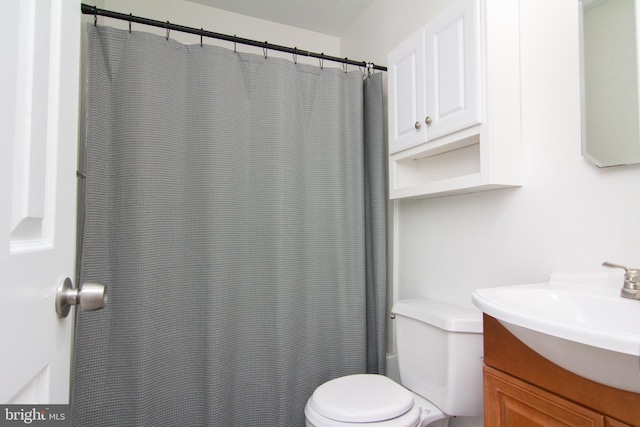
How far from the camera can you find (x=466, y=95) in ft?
3.81

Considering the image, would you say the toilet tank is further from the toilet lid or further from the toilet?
the toilet lid

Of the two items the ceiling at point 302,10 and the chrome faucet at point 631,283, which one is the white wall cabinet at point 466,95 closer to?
the chrome faucet at point 631,283

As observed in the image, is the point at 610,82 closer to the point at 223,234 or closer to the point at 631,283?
the point at 631,283

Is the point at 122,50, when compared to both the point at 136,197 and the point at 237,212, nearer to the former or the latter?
the point at 136,197

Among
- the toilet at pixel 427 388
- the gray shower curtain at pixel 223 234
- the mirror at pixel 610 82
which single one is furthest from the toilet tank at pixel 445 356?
the mirror at pixel 610 82

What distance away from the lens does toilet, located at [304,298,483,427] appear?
1.14 metres

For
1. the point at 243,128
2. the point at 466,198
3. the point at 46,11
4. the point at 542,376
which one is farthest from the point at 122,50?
the point at 542,376

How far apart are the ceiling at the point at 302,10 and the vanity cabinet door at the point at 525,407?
2.10 metres

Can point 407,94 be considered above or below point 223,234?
above

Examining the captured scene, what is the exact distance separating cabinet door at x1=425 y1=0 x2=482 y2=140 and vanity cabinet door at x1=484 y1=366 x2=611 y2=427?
80 centimetres

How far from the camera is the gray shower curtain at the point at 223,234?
4.40ft

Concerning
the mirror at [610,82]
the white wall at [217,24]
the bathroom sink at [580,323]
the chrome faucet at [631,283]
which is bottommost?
the bathroom sink at [580,323]

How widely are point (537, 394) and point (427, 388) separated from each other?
585 millimetres

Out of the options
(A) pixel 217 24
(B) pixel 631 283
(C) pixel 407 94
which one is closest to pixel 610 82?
(B) pixel 631 283
